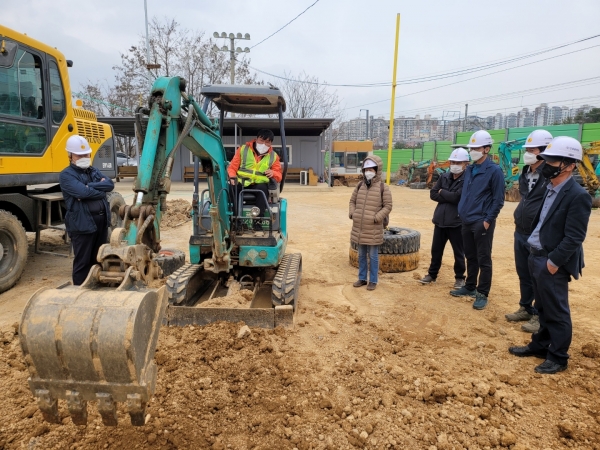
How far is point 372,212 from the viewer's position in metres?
5.58

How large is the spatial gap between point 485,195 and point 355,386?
3049 millimetres

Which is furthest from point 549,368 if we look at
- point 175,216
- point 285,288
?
point 175,216

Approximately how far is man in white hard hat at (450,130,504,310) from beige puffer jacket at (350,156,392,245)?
961 millimetres

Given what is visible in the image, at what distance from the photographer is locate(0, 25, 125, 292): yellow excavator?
5.51 metres

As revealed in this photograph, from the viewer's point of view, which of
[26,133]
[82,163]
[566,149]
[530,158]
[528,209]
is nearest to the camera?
[566,149]

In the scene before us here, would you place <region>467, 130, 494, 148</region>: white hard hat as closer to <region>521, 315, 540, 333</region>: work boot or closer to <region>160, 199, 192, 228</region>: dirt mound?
<region>521, 315, 540, 333</region>: work boot

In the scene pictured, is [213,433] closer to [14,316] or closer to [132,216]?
[132,216]

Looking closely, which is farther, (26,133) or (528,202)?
(26,133)

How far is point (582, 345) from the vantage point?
4043mm

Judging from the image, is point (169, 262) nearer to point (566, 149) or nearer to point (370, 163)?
point (370, 163)

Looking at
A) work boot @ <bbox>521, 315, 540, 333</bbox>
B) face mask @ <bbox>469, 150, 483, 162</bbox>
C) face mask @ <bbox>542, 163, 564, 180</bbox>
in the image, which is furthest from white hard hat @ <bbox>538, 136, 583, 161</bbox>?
work boot @ <bbox>521, 315, 540, 333</bbox>

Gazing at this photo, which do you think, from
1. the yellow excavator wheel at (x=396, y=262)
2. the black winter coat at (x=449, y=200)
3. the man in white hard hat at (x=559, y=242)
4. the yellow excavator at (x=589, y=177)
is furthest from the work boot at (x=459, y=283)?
the yellow excavator at (x=589, y=177)

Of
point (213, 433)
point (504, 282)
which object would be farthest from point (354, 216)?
point (213, 433)

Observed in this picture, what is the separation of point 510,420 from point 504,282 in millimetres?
3702
